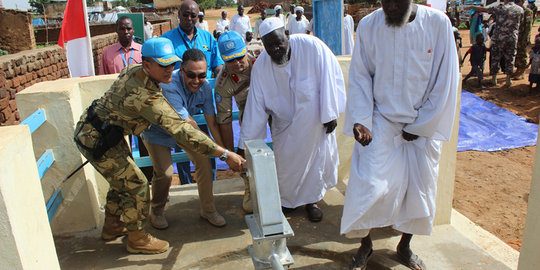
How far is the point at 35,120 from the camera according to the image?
304cm

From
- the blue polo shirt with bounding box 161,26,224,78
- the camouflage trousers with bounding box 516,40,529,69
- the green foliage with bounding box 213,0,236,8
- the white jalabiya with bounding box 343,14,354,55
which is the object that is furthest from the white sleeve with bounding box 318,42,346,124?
the green foliage with bounding box 213,0,236,8

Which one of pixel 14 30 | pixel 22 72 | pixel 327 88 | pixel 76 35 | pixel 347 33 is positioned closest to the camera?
pixel 327 88

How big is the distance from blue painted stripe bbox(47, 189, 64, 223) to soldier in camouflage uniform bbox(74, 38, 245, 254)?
0.38 metres

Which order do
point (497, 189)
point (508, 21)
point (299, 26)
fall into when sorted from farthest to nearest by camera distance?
point (299, 26) < point (508, 21) < point (497, 189)

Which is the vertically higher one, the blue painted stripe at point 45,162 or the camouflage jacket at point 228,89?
the camouflage jacket at point 228,89

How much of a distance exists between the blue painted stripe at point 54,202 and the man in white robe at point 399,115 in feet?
6.97

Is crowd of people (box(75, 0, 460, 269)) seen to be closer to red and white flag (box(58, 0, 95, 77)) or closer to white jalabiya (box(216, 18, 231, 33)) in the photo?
red and white flag (box(58, 0, 95, 77))

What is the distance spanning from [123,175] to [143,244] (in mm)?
543

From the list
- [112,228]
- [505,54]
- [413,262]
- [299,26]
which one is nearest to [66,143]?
[112,228]

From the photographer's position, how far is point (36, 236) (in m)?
1.84

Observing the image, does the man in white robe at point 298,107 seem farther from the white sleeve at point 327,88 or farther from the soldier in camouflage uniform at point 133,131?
the soldier in camouflage uniform at point 133,131

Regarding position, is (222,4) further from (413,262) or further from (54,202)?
(413,262)

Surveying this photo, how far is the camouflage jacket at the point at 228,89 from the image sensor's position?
357 cm

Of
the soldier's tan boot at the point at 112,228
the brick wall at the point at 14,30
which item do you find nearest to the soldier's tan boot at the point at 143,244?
the soldier's tan boot at the point at 112,228
